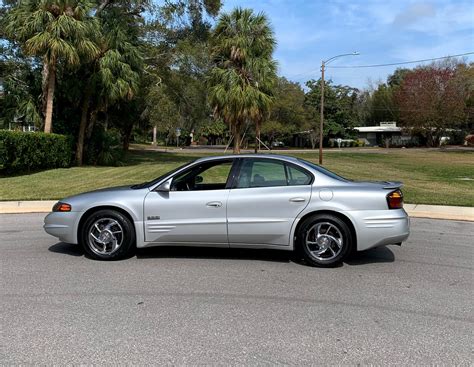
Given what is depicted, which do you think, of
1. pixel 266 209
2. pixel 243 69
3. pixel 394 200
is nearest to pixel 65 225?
pixel 266 209

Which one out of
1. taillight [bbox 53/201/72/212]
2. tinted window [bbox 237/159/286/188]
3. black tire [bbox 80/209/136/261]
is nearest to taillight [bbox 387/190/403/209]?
tinted window [bbox 237/159/286/188]

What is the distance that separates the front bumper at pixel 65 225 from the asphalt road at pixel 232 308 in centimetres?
38

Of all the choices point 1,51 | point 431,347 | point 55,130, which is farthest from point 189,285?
point 1,51

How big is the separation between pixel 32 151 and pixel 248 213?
52.3 feet

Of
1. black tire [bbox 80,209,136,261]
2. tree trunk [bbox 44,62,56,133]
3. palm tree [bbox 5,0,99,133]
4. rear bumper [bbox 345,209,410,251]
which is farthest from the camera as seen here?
tree trunk [bbox 44,62,56,133]

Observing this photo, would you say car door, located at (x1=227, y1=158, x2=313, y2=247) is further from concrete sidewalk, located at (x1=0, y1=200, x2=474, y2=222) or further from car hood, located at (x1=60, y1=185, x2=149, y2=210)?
concrete sidewalk, located at (x1=0, y1=200, x2=474, y2=222)

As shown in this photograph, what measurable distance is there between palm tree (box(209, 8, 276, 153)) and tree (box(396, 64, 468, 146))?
46463mm

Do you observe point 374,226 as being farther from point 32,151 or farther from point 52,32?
point 52,32

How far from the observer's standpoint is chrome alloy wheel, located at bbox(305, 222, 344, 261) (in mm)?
6094

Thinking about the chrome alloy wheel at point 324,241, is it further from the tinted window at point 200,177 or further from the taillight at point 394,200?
the tinted window at point 200,177

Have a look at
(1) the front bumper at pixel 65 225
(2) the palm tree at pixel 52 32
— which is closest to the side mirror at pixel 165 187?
(1) the front bumper at pixel 65 225

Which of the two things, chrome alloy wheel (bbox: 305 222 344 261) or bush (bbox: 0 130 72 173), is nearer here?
chrome alloy wheel (bbox: 305 222 344 261)

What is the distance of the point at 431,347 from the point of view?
3.78 meters

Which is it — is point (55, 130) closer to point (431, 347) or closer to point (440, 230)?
point (440, 230)
